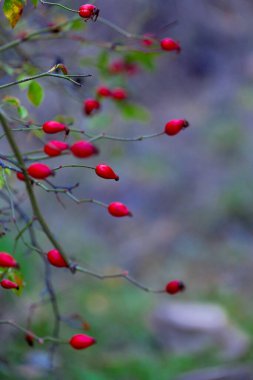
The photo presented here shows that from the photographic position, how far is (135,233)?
16.3 ft

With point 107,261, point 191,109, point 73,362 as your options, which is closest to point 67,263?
point 73,362

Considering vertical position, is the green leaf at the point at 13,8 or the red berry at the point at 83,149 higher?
the green leaf at the point at 13,8

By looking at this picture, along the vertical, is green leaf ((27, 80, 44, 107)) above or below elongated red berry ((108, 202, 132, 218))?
above

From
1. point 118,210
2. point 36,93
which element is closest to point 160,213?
point 36,93

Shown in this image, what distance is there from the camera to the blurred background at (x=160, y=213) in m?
2.45

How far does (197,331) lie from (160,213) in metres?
2.20

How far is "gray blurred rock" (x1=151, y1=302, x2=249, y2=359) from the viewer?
2.95 m

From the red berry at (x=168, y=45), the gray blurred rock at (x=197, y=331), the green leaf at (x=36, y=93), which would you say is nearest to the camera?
the green leaf at (x=36, y=93)

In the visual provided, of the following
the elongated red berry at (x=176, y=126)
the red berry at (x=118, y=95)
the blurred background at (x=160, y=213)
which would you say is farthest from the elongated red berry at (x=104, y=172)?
the red berry at (x=118, y=95)

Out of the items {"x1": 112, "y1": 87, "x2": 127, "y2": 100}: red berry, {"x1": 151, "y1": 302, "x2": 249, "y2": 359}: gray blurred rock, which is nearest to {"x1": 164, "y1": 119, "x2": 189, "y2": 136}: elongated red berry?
{"x1": 112, "y1": 87, "x2": 127, "y2": 100}: red berry

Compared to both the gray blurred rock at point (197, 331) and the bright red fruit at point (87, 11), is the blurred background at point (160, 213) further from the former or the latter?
the bright red fruit at point (87, 11)

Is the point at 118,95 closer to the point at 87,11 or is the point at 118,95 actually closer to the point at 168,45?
the point at 168,45

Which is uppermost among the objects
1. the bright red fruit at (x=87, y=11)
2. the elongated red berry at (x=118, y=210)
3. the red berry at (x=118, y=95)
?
the bright red fruit at (x=87, y=11)

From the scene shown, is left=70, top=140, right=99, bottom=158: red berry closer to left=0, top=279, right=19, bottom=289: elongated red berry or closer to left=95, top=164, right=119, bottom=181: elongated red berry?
left=95, top=164, right=119, bottom=181: elongated red berry
